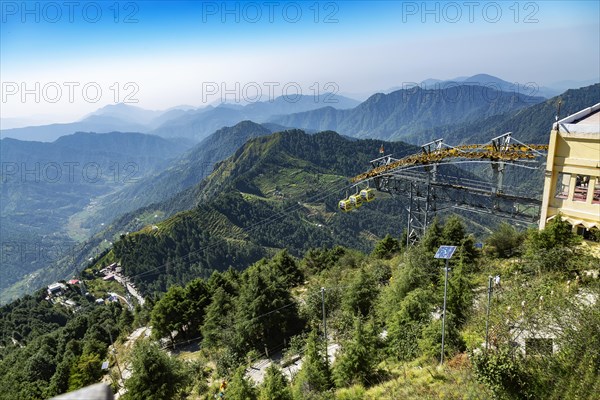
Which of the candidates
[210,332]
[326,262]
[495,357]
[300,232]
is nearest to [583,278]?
[495,357]

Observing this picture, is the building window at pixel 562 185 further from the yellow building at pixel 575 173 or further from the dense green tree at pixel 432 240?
the dense green tree at pixel 432 240

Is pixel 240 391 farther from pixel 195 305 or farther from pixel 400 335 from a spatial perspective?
pixel 195 305

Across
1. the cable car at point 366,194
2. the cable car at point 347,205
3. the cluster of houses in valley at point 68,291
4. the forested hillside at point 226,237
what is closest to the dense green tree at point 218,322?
the cable car at point 347,205

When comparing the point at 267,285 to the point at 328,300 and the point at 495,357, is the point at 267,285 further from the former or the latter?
the point at 495,357

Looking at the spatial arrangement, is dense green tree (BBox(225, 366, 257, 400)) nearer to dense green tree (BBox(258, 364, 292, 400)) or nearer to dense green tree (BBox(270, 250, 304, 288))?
dense green tree (BBox(258, 364, 292, 400))

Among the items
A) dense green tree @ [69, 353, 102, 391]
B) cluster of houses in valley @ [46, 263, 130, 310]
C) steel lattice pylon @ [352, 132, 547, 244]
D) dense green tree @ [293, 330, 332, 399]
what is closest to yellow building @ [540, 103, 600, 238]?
steel lattice pylon @ [352, 132, 547, 244]

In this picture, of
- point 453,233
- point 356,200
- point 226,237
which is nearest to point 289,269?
point 356,200
